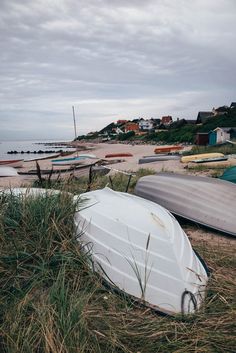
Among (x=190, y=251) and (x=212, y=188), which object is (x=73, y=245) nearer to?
(x=190, y=251)

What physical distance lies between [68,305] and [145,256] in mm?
664

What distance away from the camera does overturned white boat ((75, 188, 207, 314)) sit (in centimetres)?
224

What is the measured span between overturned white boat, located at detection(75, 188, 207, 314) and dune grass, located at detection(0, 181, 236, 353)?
3.3 inches

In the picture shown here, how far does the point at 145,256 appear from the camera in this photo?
237 centimetres

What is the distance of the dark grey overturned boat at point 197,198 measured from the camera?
12.8ft

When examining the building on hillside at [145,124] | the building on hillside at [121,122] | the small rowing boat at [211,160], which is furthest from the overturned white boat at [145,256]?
the building on hillside at [121,122]

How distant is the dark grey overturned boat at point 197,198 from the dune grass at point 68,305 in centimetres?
105

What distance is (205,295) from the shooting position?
92.0 inches

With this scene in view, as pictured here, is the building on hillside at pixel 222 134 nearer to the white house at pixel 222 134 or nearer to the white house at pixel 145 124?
the white house at pixel 222 134

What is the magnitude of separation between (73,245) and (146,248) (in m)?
0.57

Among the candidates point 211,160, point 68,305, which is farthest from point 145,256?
point 211,160

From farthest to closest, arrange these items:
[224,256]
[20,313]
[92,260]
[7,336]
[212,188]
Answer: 1. [212,188]
2. [224,256]
3. [92,260]
4. [20,313]
5. [7,336]

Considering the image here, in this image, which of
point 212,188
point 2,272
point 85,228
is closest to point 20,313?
point 2,272

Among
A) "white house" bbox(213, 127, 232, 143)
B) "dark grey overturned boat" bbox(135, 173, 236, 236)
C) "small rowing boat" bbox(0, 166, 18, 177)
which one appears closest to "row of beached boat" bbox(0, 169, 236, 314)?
"dark grey overturned boat" bbox(135, 173, 236, 236)
